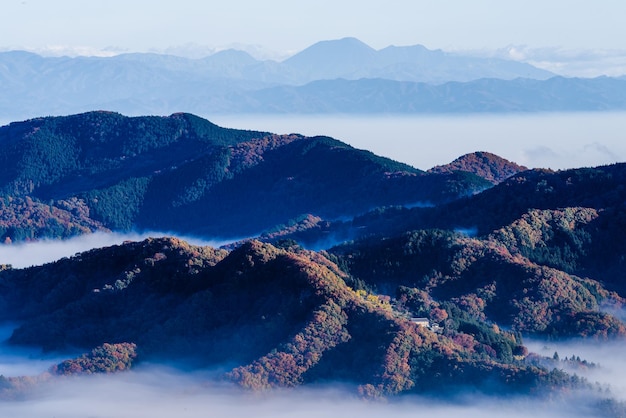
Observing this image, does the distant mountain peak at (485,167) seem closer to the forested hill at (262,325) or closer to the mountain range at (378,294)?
the mountain range at (378,294)

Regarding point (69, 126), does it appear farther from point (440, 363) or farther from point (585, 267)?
point (440, 363)

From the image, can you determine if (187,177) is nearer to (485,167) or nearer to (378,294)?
(485,167)

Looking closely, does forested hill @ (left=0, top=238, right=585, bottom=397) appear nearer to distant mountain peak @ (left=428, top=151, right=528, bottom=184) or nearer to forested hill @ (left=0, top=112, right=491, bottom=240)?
forested hill @ (left=0, top=112, right=491, bottom=240)

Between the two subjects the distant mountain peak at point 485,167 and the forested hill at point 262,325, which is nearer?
the forested hill at point 262,325

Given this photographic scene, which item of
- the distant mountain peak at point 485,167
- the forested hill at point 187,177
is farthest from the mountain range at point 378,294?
the distant mountain peak at point 485,167

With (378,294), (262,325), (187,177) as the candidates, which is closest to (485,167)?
(187,177)

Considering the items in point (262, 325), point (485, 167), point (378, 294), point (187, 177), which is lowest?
point (262, 325)
